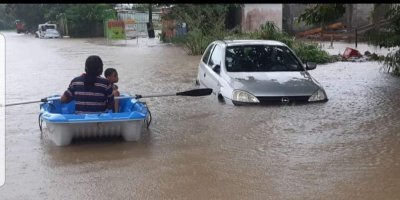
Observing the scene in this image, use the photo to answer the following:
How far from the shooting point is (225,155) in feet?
22.5

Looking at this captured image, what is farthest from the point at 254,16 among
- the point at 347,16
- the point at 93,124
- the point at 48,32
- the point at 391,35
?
the point at 93,124

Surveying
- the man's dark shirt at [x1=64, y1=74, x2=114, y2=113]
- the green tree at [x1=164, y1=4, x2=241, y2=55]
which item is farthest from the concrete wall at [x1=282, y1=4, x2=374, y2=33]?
the man's dark shirt at [x1=64, y1=74, x2=114, y2=113]

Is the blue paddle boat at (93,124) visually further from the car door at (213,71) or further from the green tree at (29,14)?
the green tree at (29,14)

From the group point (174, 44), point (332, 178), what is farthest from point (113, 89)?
point (174, 44)

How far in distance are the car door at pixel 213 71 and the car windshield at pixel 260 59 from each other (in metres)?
0.24

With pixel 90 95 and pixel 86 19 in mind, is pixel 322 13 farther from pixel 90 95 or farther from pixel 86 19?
pixel 86 19

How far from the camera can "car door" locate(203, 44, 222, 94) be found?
32.5 ft

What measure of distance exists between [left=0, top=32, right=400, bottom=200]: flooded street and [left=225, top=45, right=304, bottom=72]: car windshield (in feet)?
2.62

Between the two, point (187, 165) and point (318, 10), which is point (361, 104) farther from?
point (187, 165)

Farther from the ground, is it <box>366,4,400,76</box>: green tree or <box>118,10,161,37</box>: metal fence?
<box>118,10,161,37</box>: metal fence

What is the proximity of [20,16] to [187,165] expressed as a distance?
201 ft

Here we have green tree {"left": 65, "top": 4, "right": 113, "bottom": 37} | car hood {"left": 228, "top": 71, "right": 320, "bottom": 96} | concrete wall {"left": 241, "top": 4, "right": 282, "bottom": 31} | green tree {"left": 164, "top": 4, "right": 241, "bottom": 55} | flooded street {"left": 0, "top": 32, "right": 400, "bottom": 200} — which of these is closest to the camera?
flooded street {"left": 0, "top": 32, "right": 400, "bottom": 200}

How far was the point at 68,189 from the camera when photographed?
5.60 metres

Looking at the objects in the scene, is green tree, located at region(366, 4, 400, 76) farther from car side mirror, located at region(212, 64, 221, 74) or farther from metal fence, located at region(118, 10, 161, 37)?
metal fence, located at region(118, 10, 161, 37)
